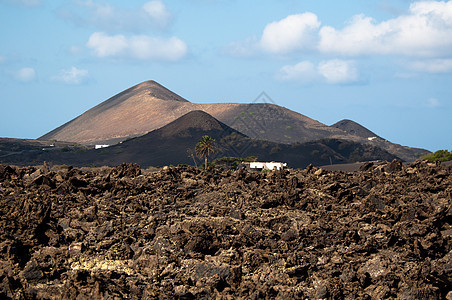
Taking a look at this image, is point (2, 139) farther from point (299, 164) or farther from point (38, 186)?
point (38, 186)

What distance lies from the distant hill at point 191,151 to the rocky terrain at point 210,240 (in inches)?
4043

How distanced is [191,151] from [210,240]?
4704 inches

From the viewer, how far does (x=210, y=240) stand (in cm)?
2080

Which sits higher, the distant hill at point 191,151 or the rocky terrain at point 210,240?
the distant hill at point 191,151

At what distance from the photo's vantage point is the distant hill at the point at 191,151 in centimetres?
13600

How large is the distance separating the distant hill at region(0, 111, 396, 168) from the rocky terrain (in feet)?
337

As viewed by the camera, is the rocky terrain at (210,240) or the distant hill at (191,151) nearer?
the rocky terrain at (210,240)

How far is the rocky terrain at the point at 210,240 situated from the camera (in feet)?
59.3

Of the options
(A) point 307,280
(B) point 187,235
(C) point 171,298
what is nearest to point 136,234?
(B) point 187,235

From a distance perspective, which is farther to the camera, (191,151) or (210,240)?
(191,151)

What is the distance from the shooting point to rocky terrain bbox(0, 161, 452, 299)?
18062mm

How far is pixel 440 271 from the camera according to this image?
63.2 ft

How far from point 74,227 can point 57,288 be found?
467cm

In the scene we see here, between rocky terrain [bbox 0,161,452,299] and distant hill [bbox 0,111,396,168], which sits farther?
distant hill [bbox 0,111,396,168]
